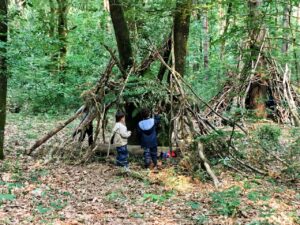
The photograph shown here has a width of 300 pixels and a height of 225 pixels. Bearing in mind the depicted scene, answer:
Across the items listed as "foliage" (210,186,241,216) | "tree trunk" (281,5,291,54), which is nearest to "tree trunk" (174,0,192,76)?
"tree trunk" (281,5,291,54)

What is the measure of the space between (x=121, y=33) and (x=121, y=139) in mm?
2482

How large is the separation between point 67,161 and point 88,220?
3.45 meters

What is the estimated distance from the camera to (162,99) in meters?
9.03

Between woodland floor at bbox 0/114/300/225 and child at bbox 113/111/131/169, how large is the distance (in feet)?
0.90

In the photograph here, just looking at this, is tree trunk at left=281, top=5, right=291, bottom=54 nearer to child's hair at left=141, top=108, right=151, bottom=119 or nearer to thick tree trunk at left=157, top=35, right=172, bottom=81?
thick tree trunk at left=157, top=35, right=172, bottom=81

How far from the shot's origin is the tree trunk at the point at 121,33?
877 centimetres

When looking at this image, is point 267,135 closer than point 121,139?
No

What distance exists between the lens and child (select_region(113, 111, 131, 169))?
320 inches

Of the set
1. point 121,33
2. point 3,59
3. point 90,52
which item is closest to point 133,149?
point 121,33

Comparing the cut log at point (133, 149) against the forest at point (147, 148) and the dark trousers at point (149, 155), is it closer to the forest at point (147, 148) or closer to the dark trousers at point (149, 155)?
the forest at point (147, 148)

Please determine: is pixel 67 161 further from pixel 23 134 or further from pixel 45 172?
pixel 23 134

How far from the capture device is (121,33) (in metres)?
9.02

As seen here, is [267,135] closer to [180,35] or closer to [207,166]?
[207,166]

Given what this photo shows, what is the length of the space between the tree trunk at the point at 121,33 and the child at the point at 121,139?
5.41 feet
